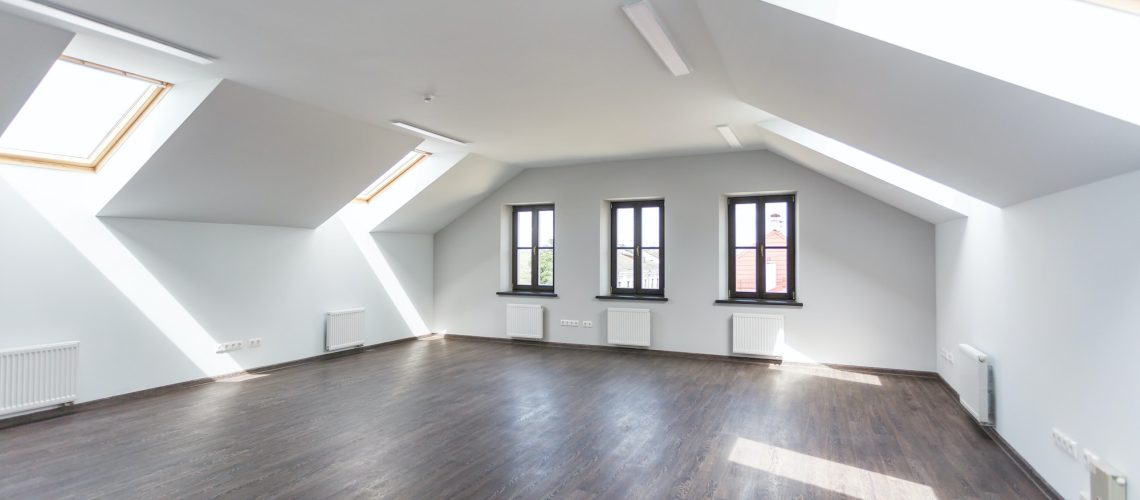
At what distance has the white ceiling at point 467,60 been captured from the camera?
9.95 ft

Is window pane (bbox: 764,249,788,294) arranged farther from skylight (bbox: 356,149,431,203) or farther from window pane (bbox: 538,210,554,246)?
skylight (bbox: 356,149,431,203)

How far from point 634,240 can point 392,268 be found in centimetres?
379

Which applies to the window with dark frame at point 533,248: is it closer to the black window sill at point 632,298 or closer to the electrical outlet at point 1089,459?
the black window sill at point 632,298

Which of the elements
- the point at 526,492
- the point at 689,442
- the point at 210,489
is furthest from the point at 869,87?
the point at 210,489

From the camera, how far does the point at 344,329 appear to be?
7.37 m

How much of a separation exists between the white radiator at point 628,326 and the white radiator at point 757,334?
122 centimetres

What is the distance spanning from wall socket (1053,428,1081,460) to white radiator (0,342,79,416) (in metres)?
7.12

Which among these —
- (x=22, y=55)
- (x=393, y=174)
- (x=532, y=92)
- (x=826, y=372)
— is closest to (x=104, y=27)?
(x=22, y=55)

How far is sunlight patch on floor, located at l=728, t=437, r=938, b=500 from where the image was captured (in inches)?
122

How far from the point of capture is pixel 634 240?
313 inches

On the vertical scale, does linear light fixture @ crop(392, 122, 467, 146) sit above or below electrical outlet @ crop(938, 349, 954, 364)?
above

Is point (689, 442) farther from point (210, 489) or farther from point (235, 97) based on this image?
point (235, 97)

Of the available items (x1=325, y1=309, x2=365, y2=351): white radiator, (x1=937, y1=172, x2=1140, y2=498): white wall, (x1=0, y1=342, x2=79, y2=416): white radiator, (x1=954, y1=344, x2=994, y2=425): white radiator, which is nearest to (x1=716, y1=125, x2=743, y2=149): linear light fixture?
(x1=937, y1=172, x2=1140, y2=498): white wall

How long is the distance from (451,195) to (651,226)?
3.06 metres
